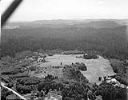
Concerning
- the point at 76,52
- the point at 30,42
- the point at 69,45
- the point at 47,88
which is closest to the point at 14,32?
the point at 30,42

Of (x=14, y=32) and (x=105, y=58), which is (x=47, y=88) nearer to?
(x=105, y=58)

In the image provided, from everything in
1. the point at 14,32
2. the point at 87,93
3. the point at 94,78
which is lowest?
the point at 14,32

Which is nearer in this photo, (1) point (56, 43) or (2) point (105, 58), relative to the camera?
(2) point (105, 58)

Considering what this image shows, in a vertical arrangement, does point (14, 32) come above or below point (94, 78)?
below

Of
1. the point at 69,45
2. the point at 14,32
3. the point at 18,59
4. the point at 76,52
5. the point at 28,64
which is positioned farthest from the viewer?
the point at 14,32

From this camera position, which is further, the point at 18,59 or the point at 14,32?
the point at 14,32

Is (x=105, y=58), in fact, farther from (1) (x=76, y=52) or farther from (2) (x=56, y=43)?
(2) (x=56, y=43)

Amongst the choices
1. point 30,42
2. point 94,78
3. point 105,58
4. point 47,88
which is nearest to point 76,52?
point 105,58

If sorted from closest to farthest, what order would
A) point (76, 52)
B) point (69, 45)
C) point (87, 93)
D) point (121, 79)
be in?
point (87, 93) < point (121, 79) < point (76, 52) < point (69, 45)

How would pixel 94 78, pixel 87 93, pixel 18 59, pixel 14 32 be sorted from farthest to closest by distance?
pixel 14 32 → pixel 18 59 → pixel 94 78 → pixel 87 93
